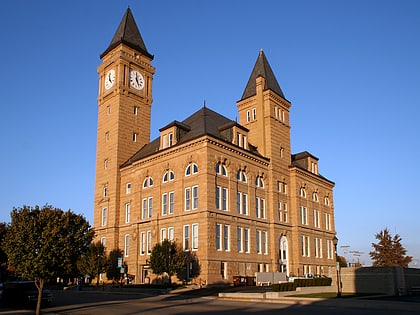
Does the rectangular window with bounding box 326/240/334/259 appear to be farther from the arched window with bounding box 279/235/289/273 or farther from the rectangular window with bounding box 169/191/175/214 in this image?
the rectangular window with bounding box 169/191/175/214

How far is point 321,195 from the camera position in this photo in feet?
213

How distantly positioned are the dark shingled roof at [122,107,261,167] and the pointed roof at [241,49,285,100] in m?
5.24

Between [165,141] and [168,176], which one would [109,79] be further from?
[168,176]

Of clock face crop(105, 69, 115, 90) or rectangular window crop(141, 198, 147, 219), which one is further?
clock face crop(105, 69, 115, 90)

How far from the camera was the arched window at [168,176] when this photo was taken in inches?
1913

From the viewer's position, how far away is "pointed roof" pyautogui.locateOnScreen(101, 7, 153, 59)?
194ft

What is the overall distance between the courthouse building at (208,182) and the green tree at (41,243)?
69.8ft

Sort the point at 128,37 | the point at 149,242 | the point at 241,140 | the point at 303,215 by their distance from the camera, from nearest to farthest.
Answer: the point at 149,242 < the point at 241,140 < the point at 303,215 < the point at 128,37

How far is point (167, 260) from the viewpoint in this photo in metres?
41.2

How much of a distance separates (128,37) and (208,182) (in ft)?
88.7

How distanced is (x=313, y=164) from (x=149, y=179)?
26488 millimetres

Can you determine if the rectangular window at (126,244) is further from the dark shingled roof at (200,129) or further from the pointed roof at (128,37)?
the pointed roof at (128,37)

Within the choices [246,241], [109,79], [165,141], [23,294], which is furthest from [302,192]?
[23,294]

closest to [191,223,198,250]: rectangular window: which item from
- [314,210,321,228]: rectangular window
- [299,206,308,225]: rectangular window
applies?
[299,206,308,225]: rectangular window
